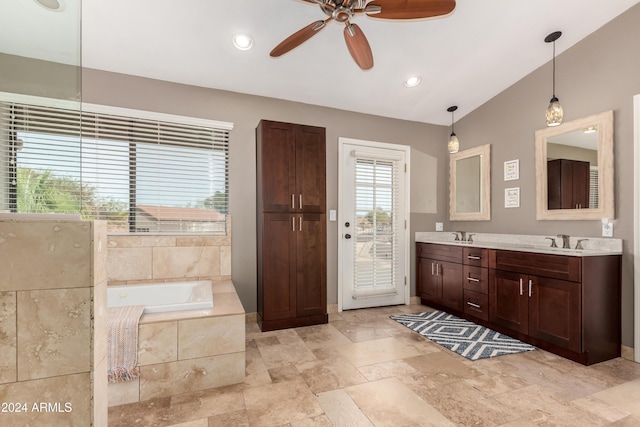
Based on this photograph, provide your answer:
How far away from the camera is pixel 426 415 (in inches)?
70.6

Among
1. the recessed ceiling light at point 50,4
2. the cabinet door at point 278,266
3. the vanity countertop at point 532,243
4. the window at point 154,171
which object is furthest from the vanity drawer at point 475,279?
the recessed ceiling light at point 50,4

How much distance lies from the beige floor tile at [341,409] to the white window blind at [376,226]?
6.34 ft

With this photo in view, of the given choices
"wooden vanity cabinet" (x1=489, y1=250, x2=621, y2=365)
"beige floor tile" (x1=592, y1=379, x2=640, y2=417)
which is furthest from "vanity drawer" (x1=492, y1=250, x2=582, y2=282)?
"beige floor tile" (x1=592, y1=379, x2=640, y2=417)

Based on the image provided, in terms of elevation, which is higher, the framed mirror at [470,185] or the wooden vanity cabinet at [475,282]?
the framed mirror at [470,185]

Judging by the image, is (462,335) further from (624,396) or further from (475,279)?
(624,396)

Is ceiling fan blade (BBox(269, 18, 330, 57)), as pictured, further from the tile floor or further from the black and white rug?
the black and white rug

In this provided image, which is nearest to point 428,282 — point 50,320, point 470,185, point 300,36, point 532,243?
point 532,243

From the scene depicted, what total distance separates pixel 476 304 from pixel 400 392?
1760 mm

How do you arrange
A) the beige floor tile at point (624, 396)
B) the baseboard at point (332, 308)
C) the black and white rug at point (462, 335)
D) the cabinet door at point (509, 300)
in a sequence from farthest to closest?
1. the baseboard at point (332, 308)
2. the cabinet door at point (509, 300)
3. the black and white rug at point (462, 335)
4. the beige floor tile at point (624, 396)

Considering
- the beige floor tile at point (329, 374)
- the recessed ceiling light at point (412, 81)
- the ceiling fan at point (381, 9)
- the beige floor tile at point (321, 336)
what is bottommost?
the beige floor tile at point (321, 336)

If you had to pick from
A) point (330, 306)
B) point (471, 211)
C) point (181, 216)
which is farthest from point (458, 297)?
point (181, 216)

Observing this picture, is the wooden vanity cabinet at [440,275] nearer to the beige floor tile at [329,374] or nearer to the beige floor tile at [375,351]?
the beige floor tile at [375,351]

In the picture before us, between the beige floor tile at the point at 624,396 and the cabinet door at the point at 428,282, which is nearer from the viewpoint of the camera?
the beige floor tile at the point at 624,396

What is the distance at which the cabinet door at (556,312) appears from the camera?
2428mm
